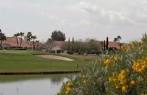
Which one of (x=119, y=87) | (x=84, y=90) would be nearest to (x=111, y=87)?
(x=119, y=87)

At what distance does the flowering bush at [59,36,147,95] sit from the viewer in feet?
25.1

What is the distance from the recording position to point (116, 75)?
805cm

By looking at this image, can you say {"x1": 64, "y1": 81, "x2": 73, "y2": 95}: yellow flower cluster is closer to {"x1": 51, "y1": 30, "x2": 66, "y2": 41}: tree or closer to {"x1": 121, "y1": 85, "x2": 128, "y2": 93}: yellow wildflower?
{"x1": 121, "y1": 85, "x2": 128, "y2": 93}: yellow wildflower

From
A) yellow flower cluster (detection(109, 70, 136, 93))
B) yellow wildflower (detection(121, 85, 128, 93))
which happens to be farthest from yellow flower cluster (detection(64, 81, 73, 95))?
yellow wildflower (detection(121, 85, 128, 93))

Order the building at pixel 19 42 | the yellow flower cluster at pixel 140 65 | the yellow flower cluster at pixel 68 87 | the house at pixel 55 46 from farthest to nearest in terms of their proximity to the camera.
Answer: the building at pixel 19 42, the house at pixel 55 46, the yellow flower cluster at pixel 68 87, the yellow flower cluster at pixel 140 65

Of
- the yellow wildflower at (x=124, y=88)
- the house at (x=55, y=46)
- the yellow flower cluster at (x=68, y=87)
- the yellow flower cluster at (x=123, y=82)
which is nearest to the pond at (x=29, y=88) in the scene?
the yellow flower cluster at (x=68, y=87)

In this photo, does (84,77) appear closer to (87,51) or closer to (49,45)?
(87,51)

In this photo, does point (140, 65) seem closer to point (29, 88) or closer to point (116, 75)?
point (116, 75)

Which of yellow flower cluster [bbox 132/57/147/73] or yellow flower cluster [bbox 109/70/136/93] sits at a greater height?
yellow flower cluster [bbox 132/57/147/73]

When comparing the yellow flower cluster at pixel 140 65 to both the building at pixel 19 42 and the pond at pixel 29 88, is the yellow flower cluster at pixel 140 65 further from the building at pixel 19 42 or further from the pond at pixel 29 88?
the building at pixel 19 42

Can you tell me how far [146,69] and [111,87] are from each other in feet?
2.56

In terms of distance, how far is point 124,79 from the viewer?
7.68m

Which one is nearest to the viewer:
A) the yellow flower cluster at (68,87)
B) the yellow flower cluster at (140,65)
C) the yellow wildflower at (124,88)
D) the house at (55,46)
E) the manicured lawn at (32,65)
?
the yellow flower cluster at (140,65)

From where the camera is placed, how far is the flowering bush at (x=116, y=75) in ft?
25.1
